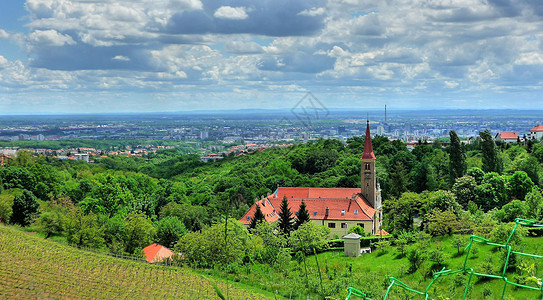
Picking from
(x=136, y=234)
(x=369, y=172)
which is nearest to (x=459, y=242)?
(x=369, y=172)

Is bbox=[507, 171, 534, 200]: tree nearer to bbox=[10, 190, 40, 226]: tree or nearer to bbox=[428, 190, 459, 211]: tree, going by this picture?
bbox=[428, 190, 459, 211]: tree

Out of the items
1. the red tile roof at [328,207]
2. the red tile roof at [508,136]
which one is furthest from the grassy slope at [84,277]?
the red tile roof at [508,136]

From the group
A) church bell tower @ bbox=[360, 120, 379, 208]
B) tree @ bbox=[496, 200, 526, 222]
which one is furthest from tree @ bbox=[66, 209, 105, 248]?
tree @ bbox=[496, 200, 526, 222]

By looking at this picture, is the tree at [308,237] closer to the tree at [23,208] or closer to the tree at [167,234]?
the tree at [167,234]

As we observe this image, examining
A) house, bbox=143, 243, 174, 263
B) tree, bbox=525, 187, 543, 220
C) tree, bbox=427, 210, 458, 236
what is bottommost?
house, bbox=143, 243, 174, 263

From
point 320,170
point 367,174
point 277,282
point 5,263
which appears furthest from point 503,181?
point 5,263

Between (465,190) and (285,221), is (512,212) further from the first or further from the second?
(285,221)

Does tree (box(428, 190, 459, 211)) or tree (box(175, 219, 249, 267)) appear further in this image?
tree (box(428, 190, 459, 211))

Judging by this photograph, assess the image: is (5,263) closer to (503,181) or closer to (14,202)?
(14,202)
